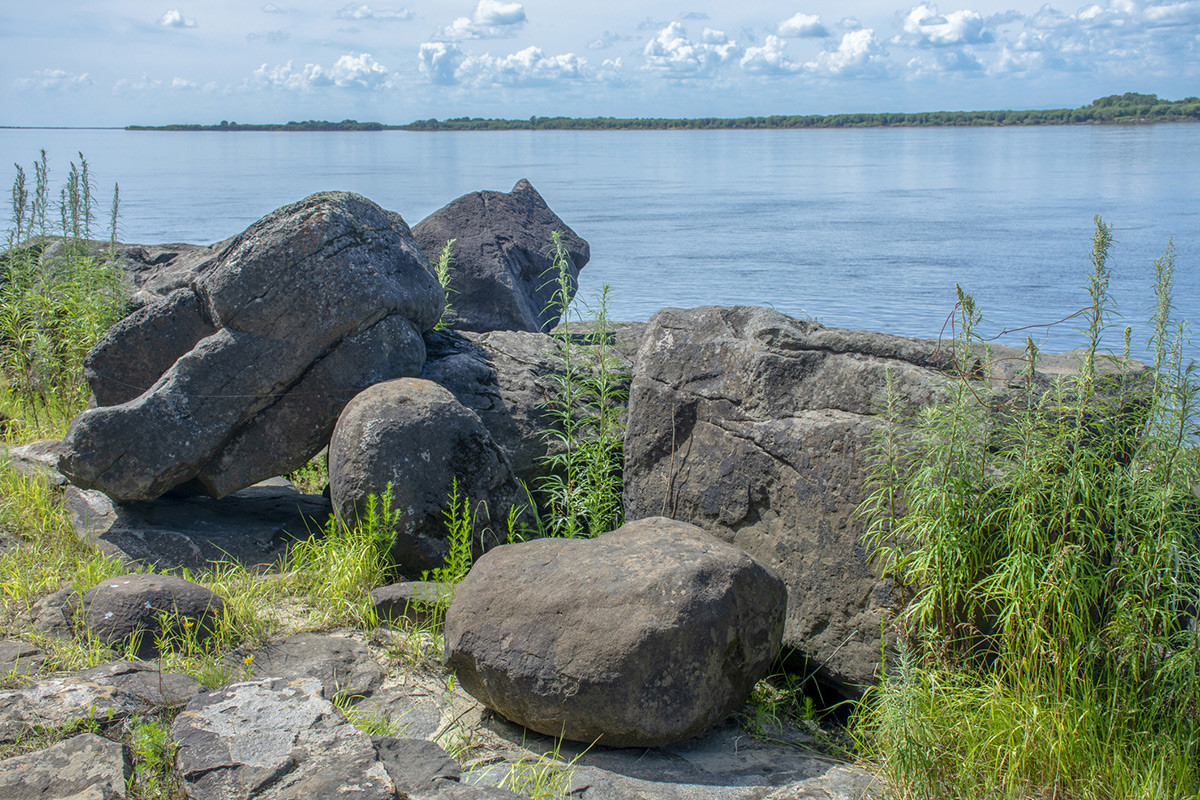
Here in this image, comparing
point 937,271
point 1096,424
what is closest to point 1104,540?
point 1096,424

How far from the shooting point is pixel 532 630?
14.9 ft

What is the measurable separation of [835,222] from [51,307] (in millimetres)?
19052

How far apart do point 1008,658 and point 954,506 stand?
0.76 meters

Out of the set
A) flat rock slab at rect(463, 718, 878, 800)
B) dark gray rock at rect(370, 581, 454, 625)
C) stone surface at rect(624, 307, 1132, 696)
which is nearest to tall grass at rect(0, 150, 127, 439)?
dark gray rock at rect(370, 581, 454, 625)

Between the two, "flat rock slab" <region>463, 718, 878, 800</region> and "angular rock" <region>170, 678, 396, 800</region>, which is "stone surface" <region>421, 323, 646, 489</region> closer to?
"flat rock slab" <region>463, 718, 878, 800</region>

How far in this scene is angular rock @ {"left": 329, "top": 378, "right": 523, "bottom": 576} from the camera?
6.06 metres

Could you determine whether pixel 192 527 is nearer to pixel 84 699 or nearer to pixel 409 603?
pixel 409 603

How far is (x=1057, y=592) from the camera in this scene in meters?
4.11

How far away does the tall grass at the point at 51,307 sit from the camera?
8.76m

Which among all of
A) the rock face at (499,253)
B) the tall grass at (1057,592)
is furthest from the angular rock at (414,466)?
the rock face at (499,253)

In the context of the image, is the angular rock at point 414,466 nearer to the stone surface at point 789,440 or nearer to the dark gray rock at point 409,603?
the dark gray rock at point 409,603

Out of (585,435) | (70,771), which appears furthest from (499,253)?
(70,771)

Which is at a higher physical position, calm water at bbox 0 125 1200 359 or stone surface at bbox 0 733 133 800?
calm water at bbox 0 125 1200 359

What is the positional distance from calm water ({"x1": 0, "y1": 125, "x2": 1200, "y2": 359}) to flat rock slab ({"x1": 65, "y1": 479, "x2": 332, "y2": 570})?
5379 millimetres
